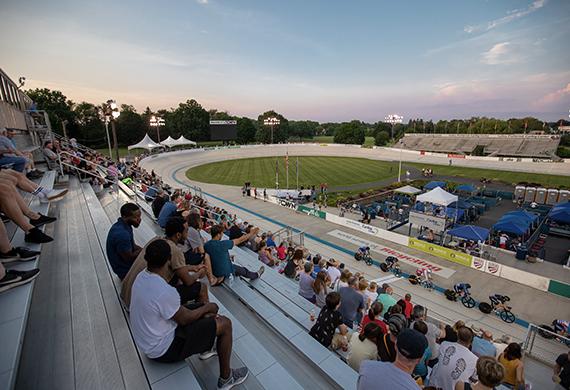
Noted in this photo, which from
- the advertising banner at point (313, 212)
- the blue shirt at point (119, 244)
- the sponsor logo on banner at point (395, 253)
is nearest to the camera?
the blue shirt at point (119, 244)

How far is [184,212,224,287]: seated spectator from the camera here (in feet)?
15.9

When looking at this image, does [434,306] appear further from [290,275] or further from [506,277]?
[290,275]

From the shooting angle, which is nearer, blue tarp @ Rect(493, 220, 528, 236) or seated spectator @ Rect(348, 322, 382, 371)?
seated spectator @ Rect(348, 322, 382, 371)

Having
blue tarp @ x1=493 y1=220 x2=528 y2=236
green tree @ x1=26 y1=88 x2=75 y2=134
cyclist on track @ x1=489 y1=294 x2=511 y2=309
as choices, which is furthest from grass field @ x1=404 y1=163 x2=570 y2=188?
green tree @ x1=26 y1=88 x2=75 y2=134

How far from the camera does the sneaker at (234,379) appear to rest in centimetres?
277

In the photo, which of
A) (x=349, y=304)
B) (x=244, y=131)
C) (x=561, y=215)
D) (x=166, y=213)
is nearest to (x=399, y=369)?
(x=349, y=304)

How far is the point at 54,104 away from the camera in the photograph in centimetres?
6147

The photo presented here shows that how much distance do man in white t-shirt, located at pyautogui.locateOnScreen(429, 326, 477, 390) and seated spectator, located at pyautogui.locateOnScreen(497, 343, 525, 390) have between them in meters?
1.64

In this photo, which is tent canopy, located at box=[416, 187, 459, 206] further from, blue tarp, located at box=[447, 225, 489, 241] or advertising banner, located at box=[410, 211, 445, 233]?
blue tarp, located at box=[447, 225, 489, 241]

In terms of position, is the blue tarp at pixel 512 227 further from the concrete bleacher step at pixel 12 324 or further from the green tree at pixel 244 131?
the green tree at pixel 244 131

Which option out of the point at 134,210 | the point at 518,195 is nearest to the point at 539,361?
the point at 134,210

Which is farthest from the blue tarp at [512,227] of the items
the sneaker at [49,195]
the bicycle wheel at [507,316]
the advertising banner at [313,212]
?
the sneaker at [49,195]

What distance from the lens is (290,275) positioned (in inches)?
303

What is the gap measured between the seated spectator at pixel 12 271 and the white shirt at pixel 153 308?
2.06 m
